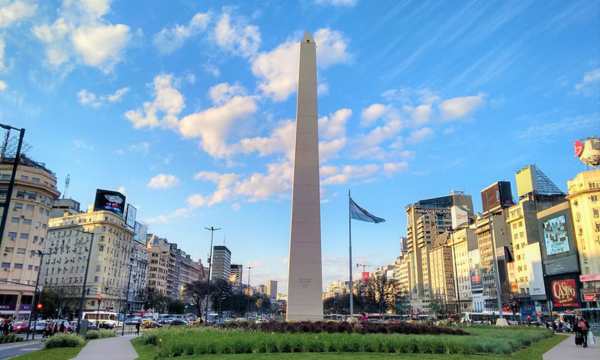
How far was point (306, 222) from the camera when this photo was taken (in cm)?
2528

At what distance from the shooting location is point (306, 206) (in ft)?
83.8

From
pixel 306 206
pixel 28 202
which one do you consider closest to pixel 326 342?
pixel 306 206

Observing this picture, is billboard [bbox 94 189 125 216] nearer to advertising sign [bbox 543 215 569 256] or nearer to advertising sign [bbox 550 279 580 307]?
advertising sign [bbox 543 215 569 256]

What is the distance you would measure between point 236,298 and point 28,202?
60.3m

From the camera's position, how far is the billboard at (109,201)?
95.9 m

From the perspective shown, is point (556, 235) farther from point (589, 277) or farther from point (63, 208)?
point (63, 208)

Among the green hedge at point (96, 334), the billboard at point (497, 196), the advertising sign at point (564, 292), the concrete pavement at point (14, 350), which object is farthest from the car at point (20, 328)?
the billboard at point (497, 196)

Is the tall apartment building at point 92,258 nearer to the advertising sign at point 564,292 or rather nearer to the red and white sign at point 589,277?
the advertising sign at point 564,292

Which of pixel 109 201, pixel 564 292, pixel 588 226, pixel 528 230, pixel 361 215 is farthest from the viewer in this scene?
pixel 109 201

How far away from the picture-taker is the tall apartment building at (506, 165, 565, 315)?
87500 millimetres

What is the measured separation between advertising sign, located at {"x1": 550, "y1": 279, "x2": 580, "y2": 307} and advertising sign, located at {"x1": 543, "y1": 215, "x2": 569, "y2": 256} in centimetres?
574

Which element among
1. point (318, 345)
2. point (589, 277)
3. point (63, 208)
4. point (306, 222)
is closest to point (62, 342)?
point (306, 222)

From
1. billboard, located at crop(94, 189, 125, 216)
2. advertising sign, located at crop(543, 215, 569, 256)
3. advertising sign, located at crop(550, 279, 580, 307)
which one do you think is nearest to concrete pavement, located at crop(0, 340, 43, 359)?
billboard, located at crop(94, 189, 125, 216)

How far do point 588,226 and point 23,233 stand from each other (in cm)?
9579
